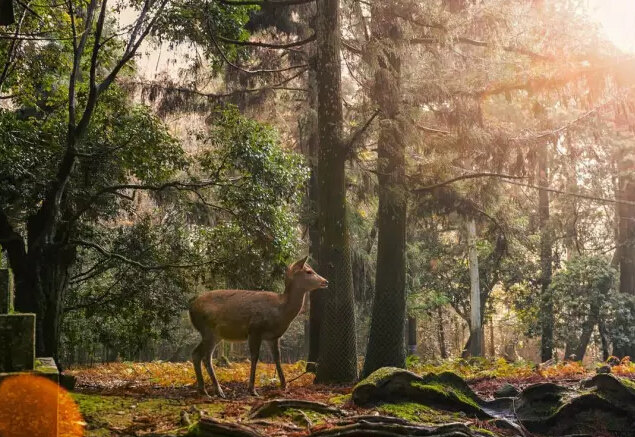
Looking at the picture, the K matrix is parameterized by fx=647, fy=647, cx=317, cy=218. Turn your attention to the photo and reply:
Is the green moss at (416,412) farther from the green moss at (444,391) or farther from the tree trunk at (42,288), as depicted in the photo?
the tree trunk at (42,288)

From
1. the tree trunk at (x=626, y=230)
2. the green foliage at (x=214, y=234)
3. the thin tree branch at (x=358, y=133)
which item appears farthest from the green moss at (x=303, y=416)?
the tree trunk at (x=626, y=230)

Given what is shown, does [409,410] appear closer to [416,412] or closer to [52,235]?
[416,412]

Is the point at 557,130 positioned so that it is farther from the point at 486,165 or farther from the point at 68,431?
the point at 68,431

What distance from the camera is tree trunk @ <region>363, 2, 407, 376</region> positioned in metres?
14.3

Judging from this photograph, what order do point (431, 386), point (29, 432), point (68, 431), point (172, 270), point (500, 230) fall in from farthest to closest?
Result: 1. point (500, 230)
2. point (172, 270)
3. point (431, 386)
4. point (68, 431)
5. point (29, 432)

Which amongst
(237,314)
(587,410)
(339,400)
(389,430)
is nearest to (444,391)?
(339,400)

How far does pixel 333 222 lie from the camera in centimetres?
1342

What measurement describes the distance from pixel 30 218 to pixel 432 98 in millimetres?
8670

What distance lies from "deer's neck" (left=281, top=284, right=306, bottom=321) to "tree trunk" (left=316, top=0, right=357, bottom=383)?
8.67 ft

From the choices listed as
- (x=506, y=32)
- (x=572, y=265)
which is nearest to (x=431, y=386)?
(x=506, y=32)

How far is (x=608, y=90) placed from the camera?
14.8 metres

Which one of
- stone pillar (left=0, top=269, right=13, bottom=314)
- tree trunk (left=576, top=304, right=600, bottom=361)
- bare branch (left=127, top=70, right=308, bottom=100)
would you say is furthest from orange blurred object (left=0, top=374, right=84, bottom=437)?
tree trunk (left=576, top=304, right=600, bottom=361)

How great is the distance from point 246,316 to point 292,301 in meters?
0.79

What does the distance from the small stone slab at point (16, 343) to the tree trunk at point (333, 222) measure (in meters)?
7.90
